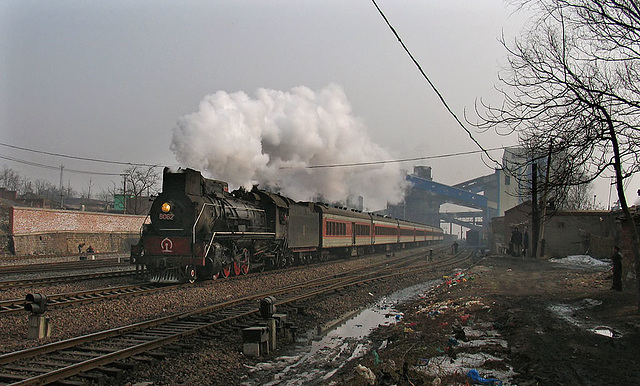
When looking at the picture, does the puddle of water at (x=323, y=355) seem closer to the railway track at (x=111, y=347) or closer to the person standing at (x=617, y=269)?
the railway track at (x=111, y=347)

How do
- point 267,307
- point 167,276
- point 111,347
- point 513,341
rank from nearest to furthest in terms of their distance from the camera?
point 111,347
point 513,341
point 267,307
point 167,276

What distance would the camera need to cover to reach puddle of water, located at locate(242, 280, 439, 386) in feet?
21.5

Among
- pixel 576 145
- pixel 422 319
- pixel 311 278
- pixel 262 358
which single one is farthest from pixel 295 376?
pixel 311 278

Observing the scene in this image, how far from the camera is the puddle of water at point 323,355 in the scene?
21.5 feet

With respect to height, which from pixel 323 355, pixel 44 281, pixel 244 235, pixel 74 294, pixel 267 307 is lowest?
pixel 323 355

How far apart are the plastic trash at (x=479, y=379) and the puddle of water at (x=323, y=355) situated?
1.81m

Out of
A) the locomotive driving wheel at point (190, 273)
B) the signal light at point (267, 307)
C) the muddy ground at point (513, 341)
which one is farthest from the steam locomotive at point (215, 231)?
the signal light at point (267, 307)

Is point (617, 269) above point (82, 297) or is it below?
above

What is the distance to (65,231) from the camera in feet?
104

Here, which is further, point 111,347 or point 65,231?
point 65,231

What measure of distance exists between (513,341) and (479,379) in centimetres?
209

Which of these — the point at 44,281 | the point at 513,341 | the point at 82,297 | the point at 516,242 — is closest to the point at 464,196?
the point at 516,242

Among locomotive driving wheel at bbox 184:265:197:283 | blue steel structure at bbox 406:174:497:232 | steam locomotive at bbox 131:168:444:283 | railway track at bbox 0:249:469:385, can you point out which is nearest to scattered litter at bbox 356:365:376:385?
railway track at bbox 0:249:469:385

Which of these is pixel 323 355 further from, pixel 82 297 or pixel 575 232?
pixel 575 232
